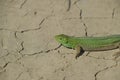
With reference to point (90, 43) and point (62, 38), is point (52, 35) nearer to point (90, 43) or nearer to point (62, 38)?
point (62, 38)

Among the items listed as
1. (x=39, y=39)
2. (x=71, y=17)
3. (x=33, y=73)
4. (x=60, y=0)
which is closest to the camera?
(x=33, y=73)

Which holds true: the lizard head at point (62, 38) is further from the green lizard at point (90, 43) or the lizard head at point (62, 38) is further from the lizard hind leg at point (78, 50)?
the lizard hind leg at point (78, 50)

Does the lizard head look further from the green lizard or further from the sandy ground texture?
the sandy ground texture

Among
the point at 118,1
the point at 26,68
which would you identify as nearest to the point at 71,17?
the point at 118,1

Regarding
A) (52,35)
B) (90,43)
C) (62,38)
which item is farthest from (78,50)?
(52,35)

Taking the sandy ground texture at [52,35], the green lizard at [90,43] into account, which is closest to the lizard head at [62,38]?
the green lizard at [90,43]

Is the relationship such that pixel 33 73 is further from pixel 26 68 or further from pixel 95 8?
pixel 95 8
